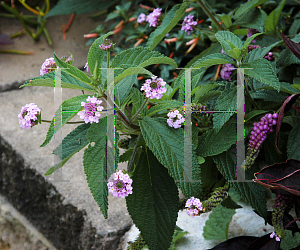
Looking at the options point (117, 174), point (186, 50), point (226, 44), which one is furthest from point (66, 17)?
point (117, 174)

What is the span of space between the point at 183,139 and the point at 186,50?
0.99 m

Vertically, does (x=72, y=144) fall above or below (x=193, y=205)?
above

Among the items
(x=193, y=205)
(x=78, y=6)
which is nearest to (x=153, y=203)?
(x=193, y=205)

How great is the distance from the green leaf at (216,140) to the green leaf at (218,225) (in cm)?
32

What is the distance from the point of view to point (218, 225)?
38.4 inches

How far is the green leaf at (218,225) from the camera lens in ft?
3.12

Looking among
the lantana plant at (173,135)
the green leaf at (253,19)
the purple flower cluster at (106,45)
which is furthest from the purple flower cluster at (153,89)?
the green leaf at (253,19)

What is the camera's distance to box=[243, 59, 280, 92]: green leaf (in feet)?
2.16

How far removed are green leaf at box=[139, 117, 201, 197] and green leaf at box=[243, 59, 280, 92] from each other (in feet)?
0.63

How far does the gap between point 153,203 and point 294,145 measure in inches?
13.4

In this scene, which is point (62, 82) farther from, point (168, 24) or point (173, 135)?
point (168, 24)

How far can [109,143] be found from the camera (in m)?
0.65

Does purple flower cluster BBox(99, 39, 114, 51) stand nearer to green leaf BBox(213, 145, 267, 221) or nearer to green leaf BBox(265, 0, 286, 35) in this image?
green leaf BBox(213, 145, 267, 221)

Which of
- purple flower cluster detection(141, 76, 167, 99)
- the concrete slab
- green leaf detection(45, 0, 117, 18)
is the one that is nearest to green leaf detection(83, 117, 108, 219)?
purple flower cluster detection(141, 76, 167, 99)
